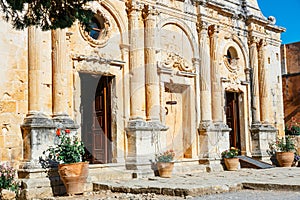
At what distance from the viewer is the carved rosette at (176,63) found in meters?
13.9

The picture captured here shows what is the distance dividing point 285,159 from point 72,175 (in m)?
8.64

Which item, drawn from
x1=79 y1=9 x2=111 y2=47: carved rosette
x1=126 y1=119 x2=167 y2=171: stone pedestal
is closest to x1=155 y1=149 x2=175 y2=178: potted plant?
x1=126 y1=119 x2=167 y2=171: stone pedestal

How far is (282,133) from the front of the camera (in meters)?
18.4

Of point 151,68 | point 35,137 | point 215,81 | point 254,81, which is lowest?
point 35,137

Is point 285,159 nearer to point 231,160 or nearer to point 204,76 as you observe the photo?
point 231,160

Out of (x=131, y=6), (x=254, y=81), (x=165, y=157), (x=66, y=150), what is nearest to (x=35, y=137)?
(x=66, y=150)

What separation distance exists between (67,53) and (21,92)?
1571 millimetres

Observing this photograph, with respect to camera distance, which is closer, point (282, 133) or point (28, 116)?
point (28, 116)

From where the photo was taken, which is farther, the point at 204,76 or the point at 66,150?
the point at 204,76

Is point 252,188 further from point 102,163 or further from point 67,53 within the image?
point 67,53

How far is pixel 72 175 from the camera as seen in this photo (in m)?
9.66

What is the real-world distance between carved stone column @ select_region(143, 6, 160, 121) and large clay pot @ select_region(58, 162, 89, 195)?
3577mm

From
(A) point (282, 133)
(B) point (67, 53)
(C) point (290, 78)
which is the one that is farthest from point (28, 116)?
(C) point (290, 78)

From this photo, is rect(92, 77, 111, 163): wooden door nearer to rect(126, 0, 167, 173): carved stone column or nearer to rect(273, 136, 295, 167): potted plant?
rect(126, 0, 167, 173): carved stone column
